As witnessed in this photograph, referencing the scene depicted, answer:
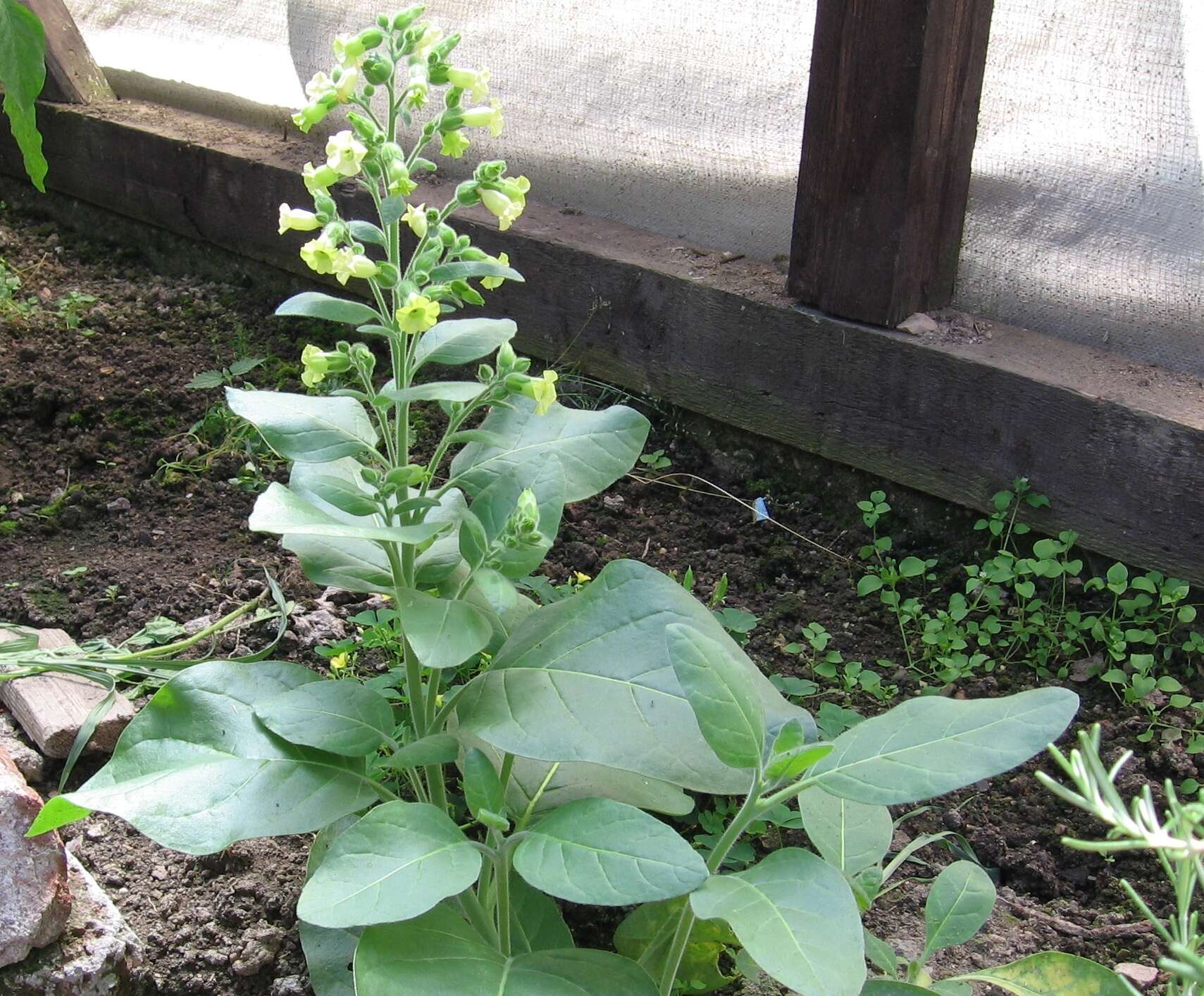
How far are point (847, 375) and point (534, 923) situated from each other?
129cm

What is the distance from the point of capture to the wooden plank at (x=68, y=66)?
342 centimetres

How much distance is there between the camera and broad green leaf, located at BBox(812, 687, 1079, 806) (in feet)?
3.31

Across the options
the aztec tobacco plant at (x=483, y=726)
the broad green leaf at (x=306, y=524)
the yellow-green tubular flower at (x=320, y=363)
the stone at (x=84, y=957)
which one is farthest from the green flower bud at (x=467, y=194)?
the stone at (x=84, y=957)

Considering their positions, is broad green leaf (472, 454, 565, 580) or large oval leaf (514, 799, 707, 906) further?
broad green leaf (472, 454, 565, 580)

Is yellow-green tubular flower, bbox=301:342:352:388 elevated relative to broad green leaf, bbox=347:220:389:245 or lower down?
lower down

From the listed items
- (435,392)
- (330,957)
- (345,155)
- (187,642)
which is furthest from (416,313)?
(187,642)

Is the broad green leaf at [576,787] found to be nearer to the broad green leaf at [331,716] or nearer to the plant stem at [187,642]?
the broad green leaf at [331,716]

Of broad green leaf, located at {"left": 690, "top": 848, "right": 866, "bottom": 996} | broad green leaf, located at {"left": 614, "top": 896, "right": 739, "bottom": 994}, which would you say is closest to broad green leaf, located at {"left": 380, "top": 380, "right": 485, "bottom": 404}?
broad green leaf, located at {"left": 690, "top": 848, "right": 866, "bottom": 996}

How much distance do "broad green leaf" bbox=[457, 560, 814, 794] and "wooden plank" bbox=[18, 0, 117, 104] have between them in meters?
3.08

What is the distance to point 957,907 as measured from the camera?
1.21 meters

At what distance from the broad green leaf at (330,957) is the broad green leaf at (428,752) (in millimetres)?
261

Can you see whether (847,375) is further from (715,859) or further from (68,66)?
(68,66)

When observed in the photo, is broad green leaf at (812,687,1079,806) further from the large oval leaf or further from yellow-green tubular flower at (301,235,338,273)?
yellow-green tubular flower at (301,235,338,273)

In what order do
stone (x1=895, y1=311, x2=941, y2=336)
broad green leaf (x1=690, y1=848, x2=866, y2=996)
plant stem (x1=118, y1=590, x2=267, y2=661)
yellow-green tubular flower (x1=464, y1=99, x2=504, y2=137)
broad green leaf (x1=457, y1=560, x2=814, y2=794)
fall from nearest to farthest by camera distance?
broad green leaf (x1=690, y1=848, x2=866, y2=996) < broad green leaf (x1=457, y1=560, x2=814, y2=794) < yellow-green tubular flower (x1=464, y1=99, x2=504, y2=137) < plant stem (x1=118, y1=590, x2=267, y2=661) < stone (x1=895, y1=311, x2=941, y2=336)
